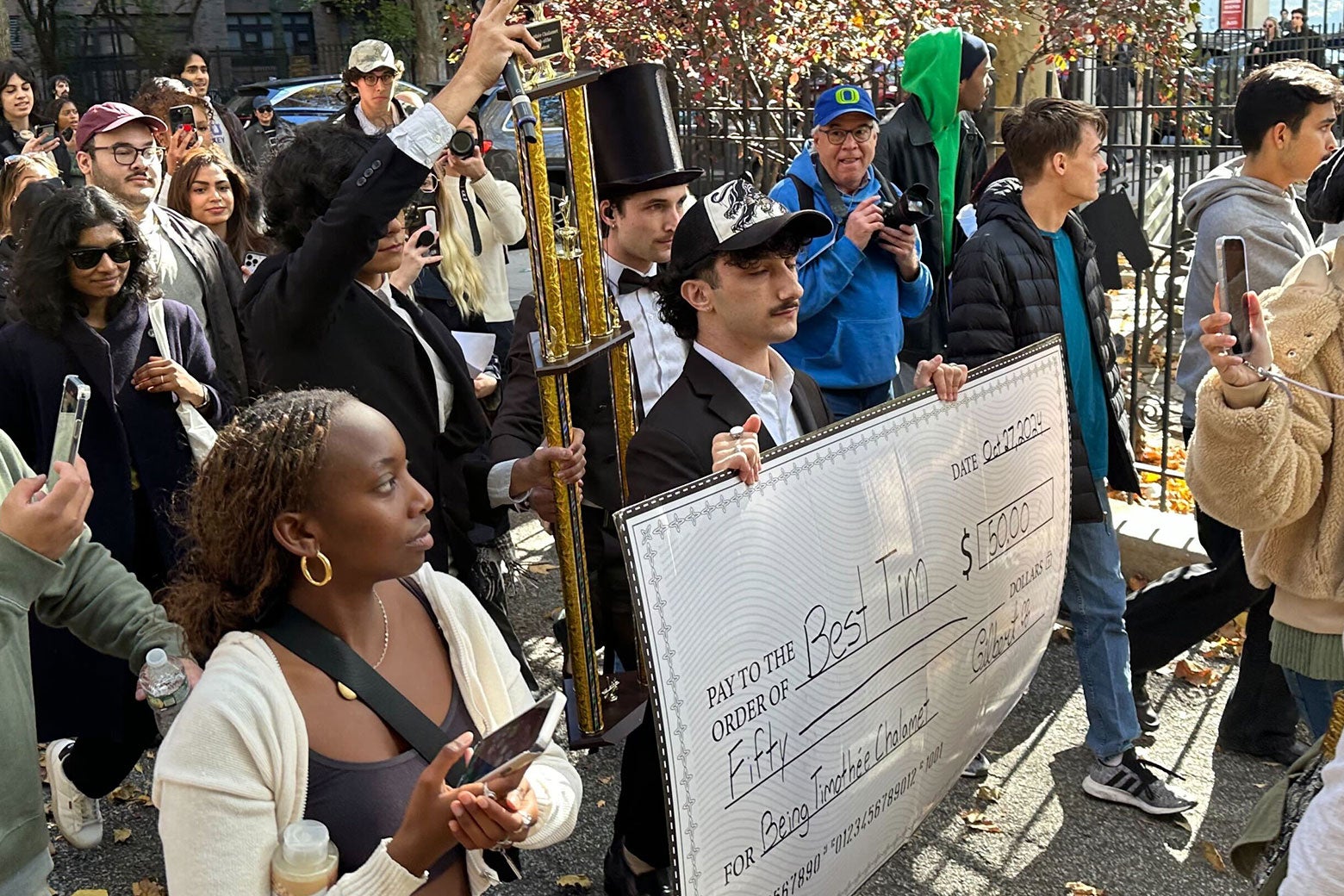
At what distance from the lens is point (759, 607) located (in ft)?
9.72

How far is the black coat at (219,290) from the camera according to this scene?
17.9ft

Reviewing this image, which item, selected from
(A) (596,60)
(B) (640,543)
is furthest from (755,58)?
(B) (640,543)

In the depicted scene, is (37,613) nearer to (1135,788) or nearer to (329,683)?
(329,683)

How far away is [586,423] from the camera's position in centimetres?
420

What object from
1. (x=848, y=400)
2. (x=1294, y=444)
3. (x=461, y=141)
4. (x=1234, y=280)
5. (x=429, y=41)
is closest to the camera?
(x=1234, y=280)

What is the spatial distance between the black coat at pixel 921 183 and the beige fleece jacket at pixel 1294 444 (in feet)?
9.66

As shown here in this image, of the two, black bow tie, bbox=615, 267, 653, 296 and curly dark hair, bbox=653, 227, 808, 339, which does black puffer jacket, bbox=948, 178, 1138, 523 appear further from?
curly dark hair, bbox=653, 227, 808, 339

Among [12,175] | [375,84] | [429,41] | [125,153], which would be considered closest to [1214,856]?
[125,153]

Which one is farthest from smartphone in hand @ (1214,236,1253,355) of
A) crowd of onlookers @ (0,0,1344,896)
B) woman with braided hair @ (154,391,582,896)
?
woman with braided hair @ (154,391,582,896)

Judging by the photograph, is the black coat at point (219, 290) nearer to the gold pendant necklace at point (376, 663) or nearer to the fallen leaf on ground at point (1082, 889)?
the gold pendant necklace at point (376, 663)

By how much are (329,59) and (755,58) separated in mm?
29839

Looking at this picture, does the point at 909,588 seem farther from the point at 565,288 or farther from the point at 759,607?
the point at 565,288

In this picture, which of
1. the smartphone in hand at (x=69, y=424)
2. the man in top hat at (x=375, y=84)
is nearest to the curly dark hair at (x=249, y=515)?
the smartphone in hand at (x=69, y=424)

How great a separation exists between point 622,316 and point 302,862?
244 cm
